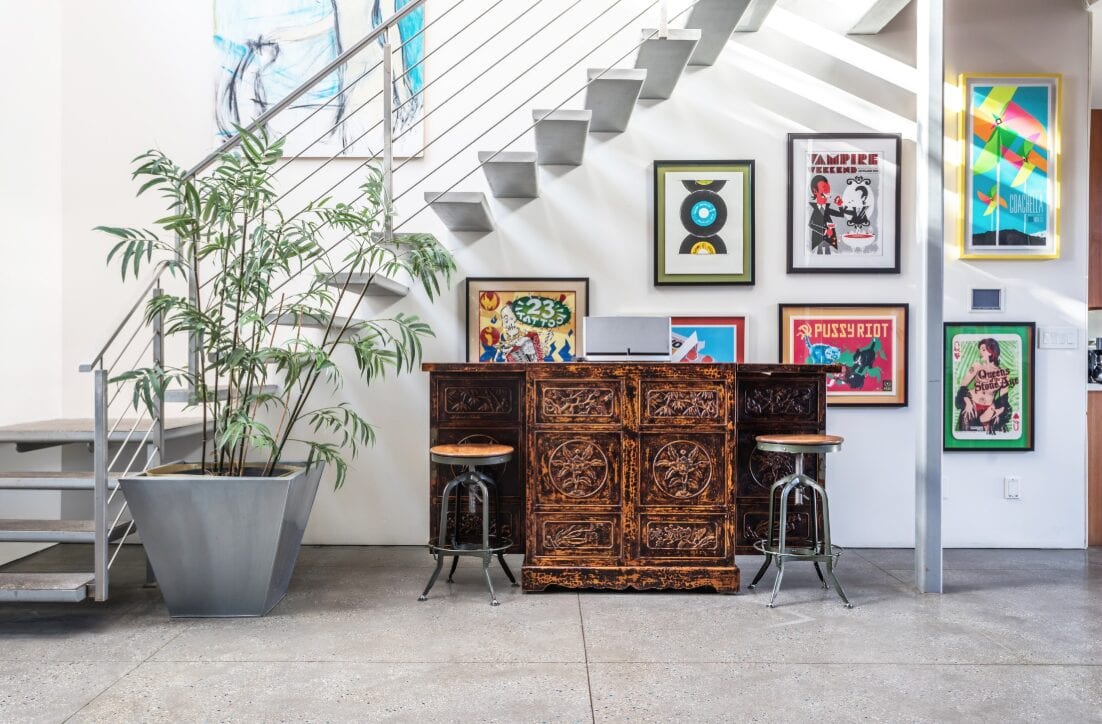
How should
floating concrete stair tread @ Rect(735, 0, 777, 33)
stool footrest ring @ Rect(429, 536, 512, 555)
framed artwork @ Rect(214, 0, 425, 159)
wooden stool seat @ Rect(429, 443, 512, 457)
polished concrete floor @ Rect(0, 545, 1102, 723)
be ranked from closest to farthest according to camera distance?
polished concrete floor @ Rect(0, 545, 1102, 723)
wooden stool seat @ Rect(429, 443, 512, 457)
stool footrest ring @ Rect(429, 536, 512, 555)
floating concrete stair tread @ Rect(735, 0, 777, 33)
framed artwork @ Rect(214, 0, 425, 159)

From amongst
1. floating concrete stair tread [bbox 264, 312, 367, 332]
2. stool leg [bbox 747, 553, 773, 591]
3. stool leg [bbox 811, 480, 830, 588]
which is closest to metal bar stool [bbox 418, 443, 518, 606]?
floating concrete stair tread [bbox 264, 312, 367, 332]

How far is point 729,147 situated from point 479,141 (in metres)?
1.53

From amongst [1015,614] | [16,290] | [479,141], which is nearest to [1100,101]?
[1015,614]

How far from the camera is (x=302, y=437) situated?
15.5ft

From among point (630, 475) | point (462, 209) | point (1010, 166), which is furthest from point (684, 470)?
point (1010, 166)

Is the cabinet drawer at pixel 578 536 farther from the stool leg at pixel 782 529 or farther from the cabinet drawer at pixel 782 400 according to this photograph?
the cabinet drawer at pixel 782 400

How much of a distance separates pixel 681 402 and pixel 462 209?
1.57 m

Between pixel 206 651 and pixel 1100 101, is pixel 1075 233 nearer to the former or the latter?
pixel 1100 101

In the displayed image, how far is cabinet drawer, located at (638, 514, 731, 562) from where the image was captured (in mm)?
3695

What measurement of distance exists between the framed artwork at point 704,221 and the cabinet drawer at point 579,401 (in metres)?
1.20

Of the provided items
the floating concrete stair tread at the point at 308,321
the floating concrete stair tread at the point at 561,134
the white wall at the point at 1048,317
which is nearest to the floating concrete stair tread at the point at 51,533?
the floating concrete stair tread at the point at 308,321

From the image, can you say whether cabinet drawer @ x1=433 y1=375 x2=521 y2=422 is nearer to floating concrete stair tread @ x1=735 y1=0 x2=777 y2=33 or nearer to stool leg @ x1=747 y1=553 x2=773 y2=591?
stool leg @ x1=747 y1=553 x2=773 y2=591

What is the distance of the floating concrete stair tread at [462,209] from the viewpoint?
4.02 metres

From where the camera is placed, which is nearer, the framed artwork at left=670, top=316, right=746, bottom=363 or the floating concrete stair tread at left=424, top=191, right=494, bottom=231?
the floating concrete stair tread at left=424, top=191, right=494, bottom=231
